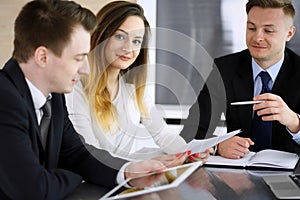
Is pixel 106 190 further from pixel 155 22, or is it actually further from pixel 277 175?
pixel 155 22

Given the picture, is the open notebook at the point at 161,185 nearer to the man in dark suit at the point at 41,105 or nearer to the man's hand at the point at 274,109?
the man in dark suit at the point at 41,105

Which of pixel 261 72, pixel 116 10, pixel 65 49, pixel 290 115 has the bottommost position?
pixel 290 115

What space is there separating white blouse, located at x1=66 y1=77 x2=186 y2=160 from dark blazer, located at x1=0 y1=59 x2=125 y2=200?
30 centimetres

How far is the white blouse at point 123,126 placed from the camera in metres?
2.01

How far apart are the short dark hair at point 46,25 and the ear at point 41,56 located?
15mm

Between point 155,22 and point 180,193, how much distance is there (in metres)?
2.13

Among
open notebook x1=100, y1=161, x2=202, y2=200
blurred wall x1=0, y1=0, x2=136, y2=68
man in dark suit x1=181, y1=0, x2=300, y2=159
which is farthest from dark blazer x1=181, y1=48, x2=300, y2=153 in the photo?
blurred wall x1=0, y1=0, x2=136, y2=68

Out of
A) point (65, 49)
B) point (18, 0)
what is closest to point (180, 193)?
point (65, 49)

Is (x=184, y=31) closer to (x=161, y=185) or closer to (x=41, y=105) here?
(x=41, y=105)

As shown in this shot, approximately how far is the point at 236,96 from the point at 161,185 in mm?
1103

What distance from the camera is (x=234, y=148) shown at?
6.32 ft

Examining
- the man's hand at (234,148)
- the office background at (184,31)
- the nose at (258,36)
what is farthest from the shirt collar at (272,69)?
the office background at (184,31)

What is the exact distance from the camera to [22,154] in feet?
4.38

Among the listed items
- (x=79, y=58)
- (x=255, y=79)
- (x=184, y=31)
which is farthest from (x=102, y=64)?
(x=184, y=31)
